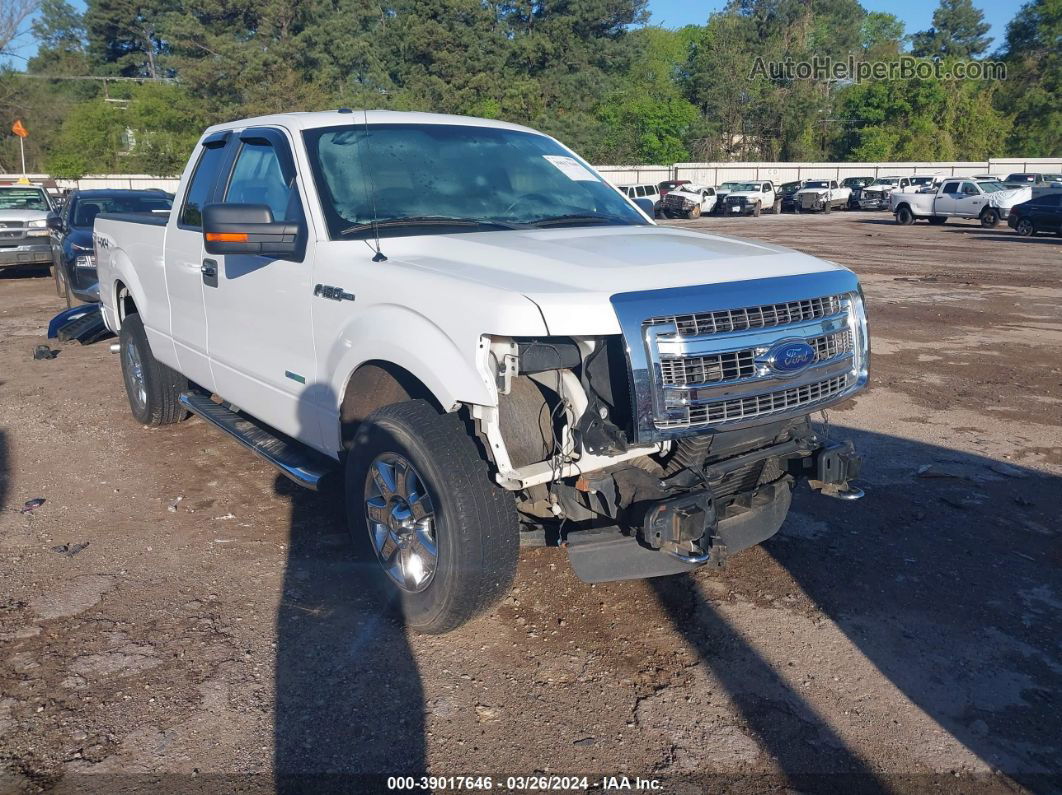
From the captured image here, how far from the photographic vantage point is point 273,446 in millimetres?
5055

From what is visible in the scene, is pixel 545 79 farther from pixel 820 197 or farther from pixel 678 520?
pixel 678 520

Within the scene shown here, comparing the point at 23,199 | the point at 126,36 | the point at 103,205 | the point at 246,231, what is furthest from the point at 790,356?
the point at 126,36

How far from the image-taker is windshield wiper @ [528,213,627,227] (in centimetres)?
460

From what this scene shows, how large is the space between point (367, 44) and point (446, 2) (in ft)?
18.2

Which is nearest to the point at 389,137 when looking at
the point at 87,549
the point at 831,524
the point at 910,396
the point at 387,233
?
the point at 387,233

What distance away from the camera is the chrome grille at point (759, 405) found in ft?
10.8

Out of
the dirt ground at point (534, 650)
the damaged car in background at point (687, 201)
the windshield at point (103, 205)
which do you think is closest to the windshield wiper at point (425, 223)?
the dirt ground at point (534, 650)

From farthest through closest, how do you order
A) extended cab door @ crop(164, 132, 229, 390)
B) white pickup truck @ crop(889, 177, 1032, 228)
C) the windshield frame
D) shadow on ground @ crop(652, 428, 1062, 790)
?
white pickup truck @ crop(889, 177, 1032, 228) → the windshield frame → extended cab door @ crop(164, 132, 229, 390) → shadow on ground @ crop(652, 428, 1062, 790)

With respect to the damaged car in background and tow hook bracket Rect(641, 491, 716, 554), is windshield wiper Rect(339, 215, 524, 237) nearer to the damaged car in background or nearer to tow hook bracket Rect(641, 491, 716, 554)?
tow hook bracket Rect(641, 491, 716, 554)

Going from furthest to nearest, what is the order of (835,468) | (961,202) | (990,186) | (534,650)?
(990,186), (961,202), (835,468), (534,650)

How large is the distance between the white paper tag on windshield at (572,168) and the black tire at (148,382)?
329 centimetres

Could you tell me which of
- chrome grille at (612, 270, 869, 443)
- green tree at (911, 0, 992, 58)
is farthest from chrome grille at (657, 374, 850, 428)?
green tree at (911, 0, 992, 58)

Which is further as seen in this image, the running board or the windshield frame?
the windshield frame

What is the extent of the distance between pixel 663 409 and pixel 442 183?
201cm
